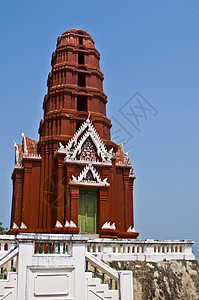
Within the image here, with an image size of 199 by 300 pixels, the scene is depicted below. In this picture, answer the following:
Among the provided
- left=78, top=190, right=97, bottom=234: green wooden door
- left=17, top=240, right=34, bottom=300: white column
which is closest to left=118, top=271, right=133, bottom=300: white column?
left=17, top=240, right=34, bottom=300: white column

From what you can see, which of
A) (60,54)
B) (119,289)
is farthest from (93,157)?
(119,289)

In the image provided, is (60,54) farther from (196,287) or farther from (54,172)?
(196,287)

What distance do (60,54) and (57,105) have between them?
4173mm

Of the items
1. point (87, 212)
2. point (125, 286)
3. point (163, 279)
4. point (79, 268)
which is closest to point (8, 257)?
point (79, 268)

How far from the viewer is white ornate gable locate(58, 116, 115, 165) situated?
64.5 ft

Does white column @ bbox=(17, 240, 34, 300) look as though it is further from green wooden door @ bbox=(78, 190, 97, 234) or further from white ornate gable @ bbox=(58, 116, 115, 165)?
white ornate gable @ bbox=(58, 116, 115, 165)

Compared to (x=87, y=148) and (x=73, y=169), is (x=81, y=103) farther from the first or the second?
(x=73, y=169)

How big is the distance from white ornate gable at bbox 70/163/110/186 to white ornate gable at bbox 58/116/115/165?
54 centimetres

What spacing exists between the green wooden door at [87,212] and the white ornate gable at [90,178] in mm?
827

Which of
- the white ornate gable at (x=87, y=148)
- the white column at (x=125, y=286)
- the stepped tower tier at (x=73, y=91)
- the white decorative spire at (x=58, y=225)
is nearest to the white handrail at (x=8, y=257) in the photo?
the white column at (x=125, y=286)

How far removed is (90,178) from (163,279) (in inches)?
292

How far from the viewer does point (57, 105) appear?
877 inches

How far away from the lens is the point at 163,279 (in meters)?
13.4

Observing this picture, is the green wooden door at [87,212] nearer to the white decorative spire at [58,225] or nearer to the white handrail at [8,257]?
the white decorative spire at [58,225]
